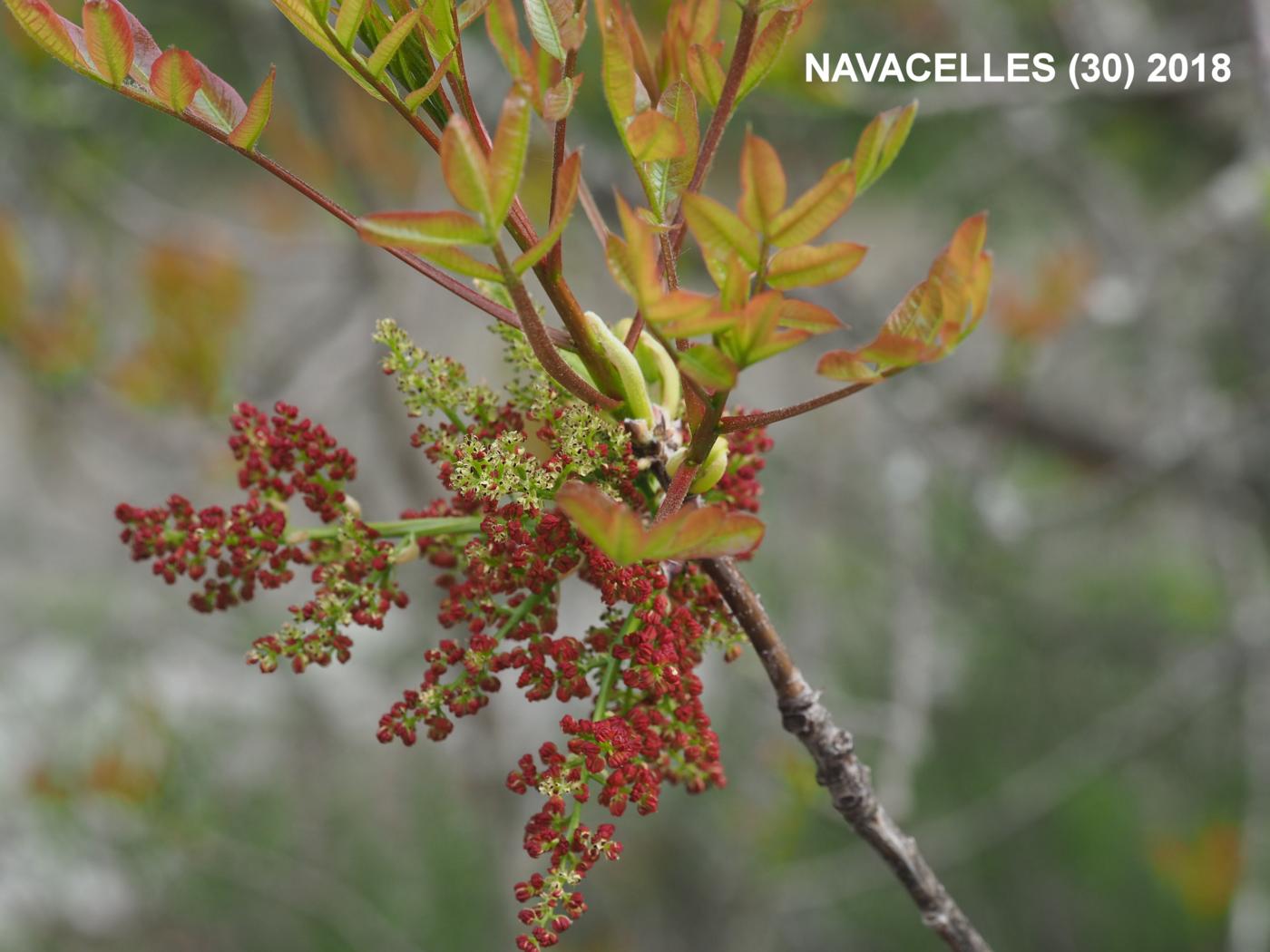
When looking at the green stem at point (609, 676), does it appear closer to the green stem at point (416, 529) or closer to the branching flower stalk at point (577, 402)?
the branching flower stalk at point (577, 402)

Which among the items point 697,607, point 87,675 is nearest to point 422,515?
point 697,607

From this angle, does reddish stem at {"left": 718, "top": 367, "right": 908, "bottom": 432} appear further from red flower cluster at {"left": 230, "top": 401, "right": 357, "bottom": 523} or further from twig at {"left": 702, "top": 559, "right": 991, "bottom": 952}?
red flower cluster at {"left": 230, "top": 401, "right": 357, "bottom": 523}

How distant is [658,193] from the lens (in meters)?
0.57

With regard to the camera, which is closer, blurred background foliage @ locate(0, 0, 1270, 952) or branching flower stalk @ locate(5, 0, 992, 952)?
branching flower stalk @ locate(5, 0, 992, 952)

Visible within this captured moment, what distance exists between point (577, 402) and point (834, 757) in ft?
0.90

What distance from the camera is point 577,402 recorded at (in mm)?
604

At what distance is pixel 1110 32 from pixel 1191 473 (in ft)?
3.34

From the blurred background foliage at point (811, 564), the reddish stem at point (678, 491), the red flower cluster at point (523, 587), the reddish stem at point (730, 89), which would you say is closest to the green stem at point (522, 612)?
the red flower cluster at point (523, 587)

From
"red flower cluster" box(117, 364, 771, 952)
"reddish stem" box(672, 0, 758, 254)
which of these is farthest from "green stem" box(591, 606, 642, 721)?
"reddish stem" box(672, 0, 758, 254)

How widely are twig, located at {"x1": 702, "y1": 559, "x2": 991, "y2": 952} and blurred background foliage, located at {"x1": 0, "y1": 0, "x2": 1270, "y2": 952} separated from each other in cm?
59

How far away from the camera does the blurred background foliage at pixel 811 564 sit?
203cm

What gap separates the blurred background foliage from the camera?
2031mm

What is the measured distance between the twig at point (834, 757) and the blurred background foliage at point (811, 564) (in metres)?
0.59

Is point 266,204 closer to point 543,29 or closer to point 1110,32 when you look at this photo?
point 1110,32
